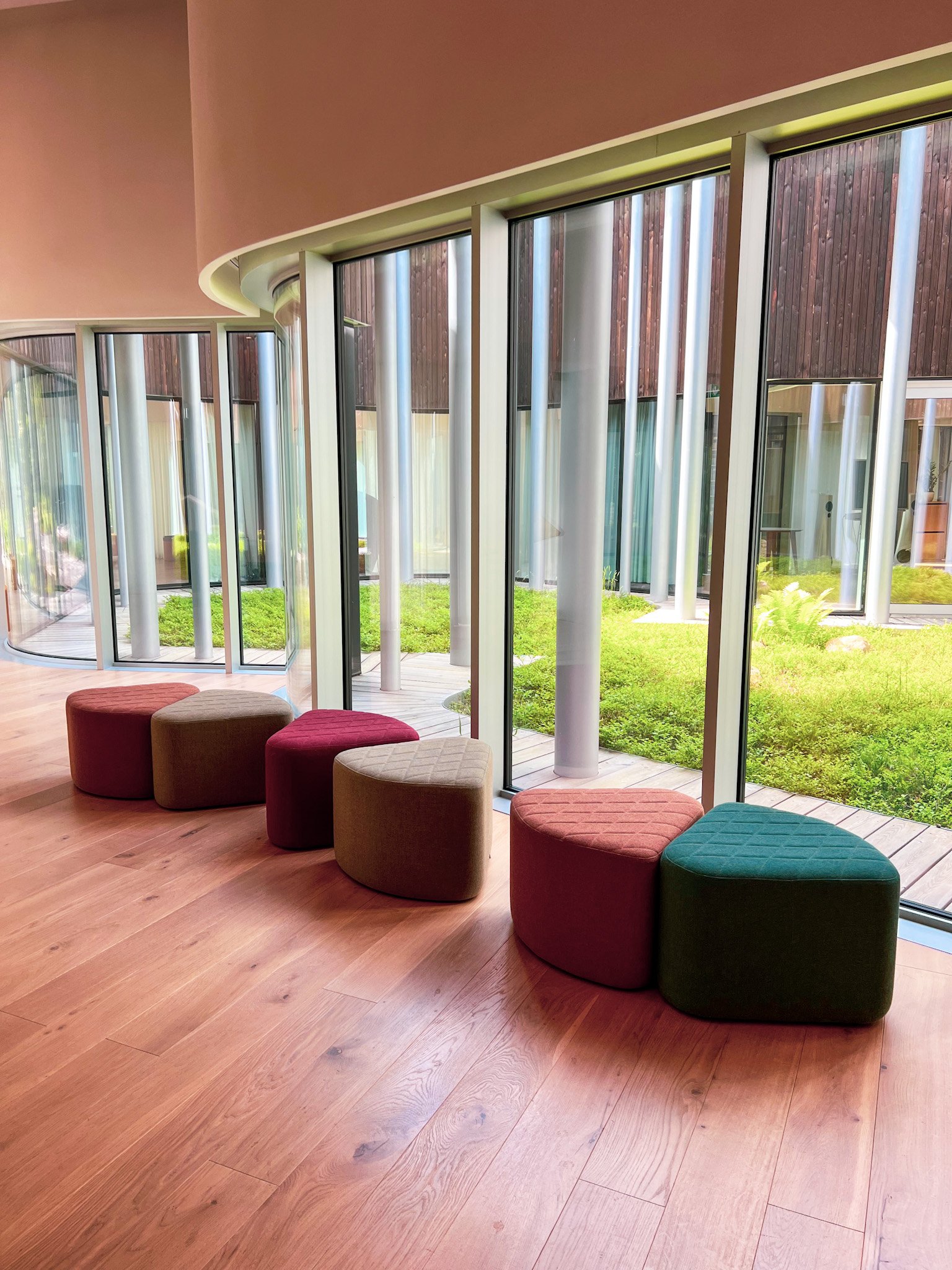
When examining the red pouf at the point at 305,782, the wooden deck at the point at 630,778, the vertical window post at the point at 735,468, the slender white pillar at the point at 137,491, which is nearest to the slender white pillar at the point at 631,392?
the vertical window post at the point at 735,468

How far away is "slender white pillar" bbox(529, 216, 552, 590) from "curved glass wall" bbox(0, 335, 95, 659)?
4997mm

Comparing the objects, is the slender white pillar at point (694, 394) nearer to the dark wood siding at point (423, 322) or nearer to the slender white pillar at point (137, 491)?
the dark wood siding at point (423, 322)

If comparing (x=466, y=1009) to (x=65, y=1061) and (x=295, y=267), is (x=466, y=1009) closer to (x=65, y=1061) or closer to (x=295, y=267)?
(x=65, y=1061)

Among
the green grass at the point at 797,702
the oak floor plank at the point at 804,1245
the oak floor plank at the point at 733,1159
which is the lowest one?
the oak floor plank at the point at 733,1159

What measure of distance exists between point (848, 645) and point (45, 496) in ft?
23.4

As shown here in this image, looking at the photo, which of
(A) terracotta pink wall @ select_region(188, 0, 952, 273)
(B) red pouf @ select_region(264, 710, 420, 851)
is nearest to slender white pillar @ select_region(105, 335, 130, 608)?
(A) terracotta pink wall @ select_region(188, 0, 952, 273)

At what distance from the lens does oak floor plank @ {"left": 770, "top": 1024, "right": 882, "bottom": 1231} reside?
6.72 feet

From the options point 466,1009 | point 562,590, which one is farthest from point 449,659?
point 466,1009

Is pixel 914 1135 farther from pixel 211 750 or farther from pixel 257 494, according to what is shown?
pixel 257 494

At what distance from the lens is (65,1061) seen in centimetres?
256

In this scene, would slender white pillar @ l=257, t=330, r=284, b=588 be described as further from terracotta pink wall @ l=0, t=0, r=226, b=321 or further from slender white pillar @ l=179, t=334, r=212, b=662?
terracotta pink wall @ l=0, t=0, r=226, b=321

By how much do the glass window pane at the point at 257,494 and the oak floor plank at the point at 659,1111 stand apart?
5524 mm

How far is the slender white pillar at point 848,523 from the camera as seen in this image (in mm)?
3344

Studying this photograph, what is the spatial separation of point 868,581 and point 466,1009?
1.99m
